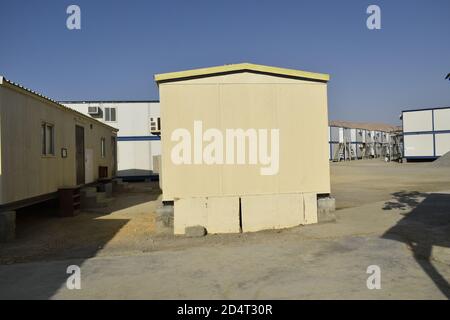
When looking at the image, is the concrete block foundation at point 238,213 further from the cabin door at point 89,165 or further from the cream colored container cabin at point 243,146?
the cabin door at point 89,165

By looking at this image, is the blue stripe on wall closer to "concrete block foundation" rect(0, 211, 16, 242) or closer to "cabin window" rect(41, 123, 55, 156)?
"cabin window" rect(41, 123, 55, 156)

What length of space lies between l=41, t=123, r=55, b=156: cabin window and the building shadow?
9393 millimetres

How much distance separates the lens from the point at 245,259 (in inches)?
251

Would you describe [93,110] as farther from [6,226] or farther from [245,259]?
[245,259]

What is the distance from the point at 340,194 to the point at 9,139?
11323 mm

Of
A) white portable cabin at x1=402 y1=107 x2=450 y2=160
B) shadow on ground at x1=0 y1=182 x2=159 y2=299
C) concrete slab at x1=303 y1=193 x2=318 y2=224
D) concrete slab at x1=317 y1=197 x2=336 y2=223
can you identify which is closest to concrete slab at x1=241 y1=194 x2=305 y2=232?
concrete slab at x1=303 y1=193 x2=318 y2=224

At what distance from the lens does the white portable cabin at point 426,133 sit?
128 ft

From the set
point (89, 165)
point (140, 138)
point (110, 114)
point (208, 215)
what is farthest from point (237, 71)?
point (110, 114)

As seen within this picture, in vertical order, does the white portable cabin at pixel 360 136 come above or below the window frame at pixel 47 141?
above

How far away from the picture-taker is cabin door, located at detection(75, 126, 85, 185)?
47.2 feet

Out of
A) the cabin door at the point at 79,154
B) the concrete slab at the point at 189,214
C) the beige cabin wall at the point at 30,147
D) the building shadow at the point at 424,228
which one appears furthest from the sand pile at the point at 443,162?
the beige cabin wall at the point at 30,147

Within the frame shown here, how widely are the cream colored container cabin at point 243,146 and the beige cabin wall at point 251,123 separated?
23 mm

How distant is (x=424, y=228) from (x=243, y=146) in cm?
421
